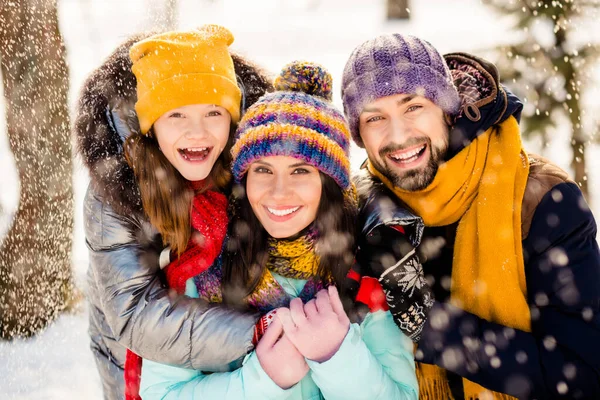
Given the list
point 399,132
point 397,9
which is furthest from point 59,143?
point 397,9

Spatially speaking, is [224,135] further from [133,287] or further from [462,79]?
[462,79]

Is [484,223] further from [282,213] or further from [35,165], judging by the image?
[35,165]

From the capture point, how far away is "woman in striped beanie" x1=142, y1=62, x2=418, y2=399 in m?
2.15

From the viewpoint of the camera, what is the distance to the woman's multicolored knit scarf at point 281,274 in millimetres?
2418

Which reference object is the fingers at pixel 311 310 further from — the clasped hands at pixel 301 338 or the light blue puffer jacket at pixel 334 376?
the light blue puffer jacket at pixel 334 376

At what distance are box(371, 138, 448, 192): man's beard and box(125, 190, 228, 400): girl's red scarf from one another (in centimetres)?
81

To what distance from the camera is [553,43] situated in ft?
19.6

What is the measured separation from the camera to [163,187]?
8.70 feet

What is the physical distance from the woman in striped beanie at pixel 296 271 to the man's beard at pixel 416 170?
0.26 meters

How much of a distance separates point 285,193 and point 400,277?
0.58 metres

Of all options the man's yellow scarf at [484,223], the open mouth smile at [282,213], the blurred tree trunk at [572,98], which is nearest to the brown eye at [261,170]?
the open mouth smile at [282,213]

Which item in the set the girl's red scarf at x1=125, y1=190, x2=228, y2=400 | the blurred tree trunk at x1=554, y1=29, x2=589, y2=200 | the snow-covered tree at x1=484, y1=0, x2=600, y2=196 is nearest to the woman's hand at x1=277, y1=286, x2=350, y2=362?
the girl's red scarf at x1=125, y1=190, x2=228, y2=400

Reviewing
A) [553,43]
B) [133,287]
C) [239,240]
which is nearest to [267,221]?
[239,240]

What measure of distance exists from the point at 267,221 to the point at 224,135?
61cm
